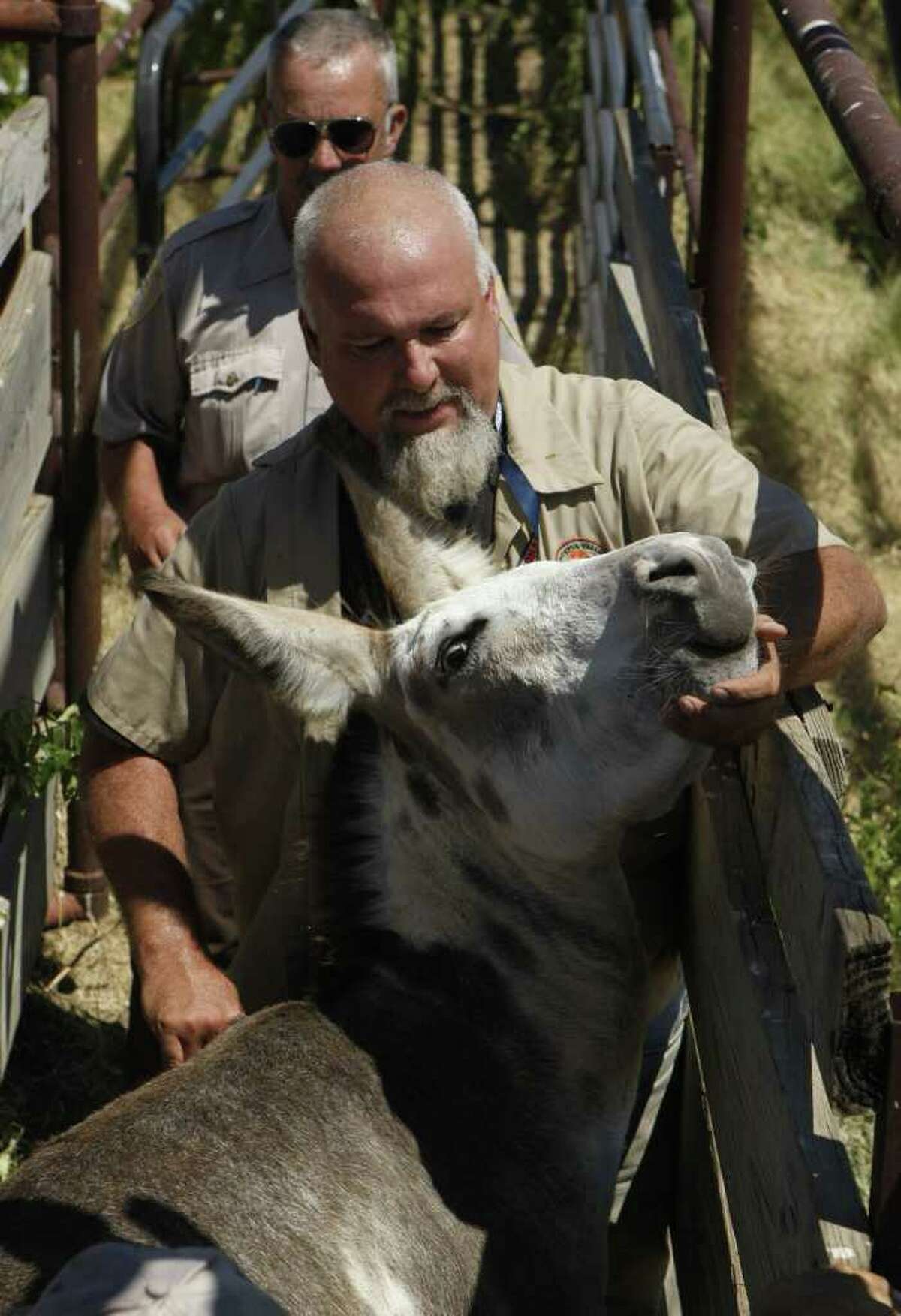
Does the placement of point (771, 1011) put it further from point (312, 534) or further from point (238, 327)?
point (238, 327)

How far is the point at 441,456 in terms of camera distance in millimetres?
3111

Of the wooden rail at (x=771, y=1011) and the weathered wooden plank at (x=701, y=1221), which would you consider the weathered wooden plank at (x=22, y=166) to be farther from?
the weathered wooden plank at (x=701, y=1221)

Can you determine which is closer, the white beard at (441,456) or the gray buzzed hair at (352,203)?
the white beard at (441,456)

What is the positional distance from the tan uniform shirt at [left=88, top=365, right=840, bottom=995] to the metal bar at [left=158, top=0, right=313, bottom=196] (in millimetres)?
2586

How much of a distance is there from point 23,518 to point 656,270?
1.81 meters

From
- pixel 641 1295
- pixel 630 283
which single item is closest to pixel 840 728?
pixel 630 283

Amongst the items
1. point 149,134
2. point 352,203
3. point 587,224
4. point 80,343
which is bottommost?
point 587,224

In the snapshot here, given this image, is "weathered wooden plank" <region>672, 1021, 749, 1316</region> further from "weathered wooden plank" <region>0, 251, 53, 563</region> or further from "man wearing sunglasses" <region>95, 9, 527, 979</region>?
"weathered wooden plank" <region>0, 251, 53, 563</region>

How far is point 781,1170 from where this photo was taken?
2.18m

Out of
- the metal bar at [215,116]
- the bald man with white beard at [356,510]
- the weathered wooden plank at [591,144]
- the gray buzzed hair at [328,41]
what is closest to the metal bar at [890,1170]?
the bald man with white beard at [356,510]

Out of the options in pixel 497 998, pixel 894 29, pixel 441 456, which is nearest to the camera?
pixel 894 29

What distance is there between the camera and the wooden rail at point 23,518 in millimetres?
4438

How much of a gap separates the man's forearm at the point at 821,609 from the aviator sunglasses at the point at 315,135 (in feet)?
7.23

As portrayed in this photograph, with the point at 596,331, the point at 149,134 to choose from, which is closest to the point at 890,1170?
the point at 149,134
